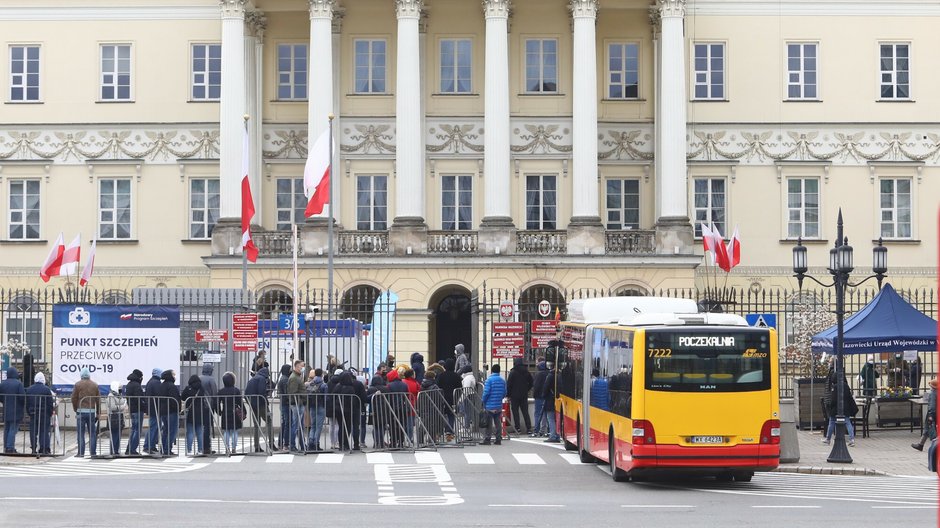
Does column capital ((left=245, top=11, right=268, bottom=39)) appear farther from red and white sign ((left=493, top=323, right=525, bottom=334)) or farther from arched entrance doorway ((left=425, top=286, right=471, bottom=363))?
red and white sign ((left=493, top=323, right=525, bottom=334))

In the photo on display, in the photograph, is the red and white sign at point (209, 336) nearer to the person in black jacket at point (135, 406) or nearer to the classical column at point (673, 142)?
the person in black jacket at point (135, 406)

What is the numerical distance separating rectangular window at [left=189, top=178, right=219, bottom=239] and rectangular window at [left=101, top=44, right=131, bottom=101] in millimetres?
3869

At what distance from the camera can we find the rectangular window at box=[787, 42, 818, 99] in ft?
182

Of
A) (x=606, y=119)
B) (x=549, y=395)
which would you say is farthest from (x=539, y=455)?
(x=606, y=119)

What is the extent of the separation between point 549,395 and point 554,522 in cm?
1567

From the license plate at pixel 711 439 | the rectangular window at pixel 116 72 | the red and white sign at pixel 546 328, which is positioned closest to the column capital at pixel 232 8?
the rectangular window at pixel 116 72

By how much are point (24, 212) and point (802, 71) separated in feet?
86.9

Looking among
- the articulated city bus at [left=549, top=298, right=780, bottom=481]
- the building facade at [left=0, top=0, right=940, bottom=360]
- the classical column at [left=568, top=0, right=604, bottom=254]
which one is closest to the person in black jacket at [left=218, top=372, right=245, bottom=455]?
→ the articulated city bus at [left=549, top=298, right=780, bottom=481]

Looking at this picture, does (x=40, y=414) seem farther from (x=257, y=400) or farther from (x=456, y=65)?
(x=456, y=65)

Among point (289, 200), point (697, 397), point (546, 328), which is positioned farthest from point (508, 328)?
point (289, 200)

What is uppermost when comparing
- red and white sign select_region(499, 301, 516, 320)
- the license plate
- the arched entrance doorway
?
red and white sign select_region(499, 301, 516, 320)

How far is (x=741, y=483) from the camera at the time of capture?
972 inches

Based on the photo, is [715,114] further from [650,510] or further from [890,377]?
[650,510]

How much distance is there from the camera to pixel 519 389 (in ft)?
114
